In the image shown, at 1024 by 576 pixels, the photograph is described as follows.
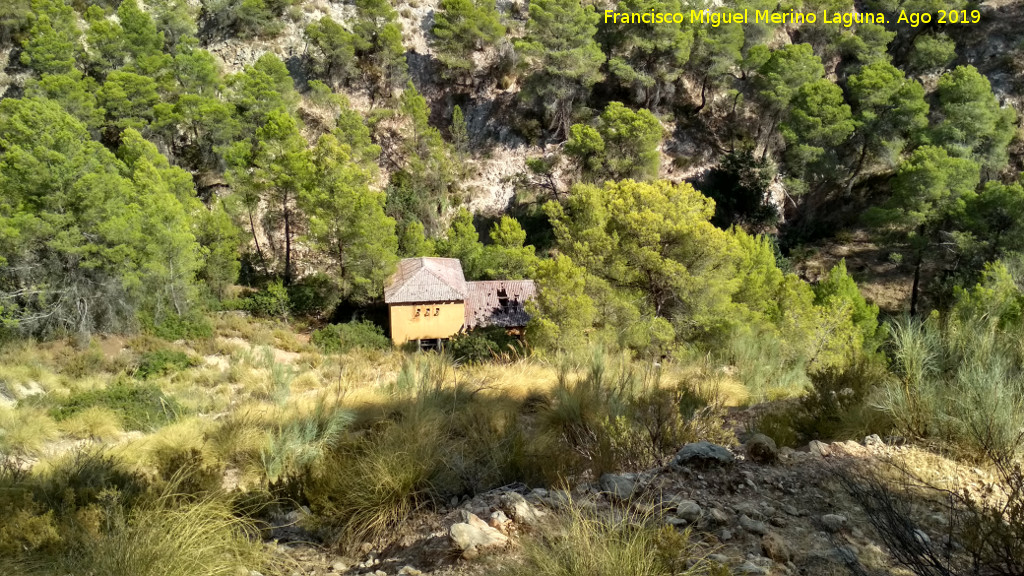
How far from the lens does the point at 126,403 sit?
30.6ft

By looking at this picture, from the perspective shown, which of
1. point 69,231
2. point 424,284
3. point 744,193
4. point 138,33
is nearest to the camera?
point 69,231

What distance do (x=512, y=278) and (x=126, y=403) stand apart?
56.3 ft

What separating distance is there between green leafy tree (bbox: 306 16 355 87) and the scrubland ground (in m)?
29.9

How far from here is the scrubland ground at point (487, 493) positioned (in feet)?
6.90

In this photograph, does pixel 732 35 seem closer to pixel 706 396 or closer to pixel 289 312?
pixel 289 312

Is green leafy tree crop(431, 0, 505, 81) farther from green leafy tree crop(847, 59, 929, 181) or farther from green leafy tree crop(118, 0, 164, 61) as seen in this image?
green leafy tree crop(847, 59, 929, 181)

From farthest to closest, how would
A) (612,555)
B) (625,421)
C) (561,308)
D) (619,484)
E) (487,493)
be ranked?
(561,308) → (625,421) → (487,493) → (619,484) → (612,555)

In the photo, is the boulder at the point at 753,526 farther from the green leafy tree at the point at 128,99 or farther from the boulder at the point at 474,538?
the green leafy tree at the point at 128,99

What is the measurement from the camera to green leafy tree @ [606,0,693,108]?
98.0ft

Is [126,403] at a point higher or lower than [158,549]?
lower

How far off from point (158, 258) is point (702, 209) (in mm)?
16919

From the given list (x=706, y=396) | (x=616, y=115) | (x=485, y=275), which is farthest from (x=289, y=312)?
(x=706, y=396)

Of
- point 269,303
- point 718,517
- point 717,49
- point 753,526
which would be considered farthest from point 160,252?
point 717,49

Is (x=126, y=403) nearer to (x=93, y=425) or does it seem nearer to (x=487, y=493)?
(x=93, y=425)
